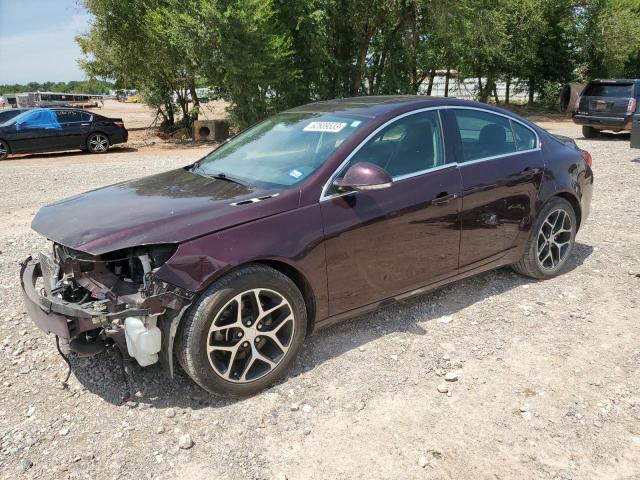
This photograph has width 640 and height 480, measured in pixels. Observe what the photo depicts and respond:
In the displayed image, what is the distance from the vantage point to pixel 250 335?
124 inches

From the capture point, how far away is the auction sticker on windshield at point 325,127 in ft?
12.4

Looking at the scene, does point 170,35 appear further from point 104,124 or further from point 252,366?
point 252,366

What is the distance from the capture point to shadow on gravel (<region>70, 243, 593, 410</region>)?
324 cm

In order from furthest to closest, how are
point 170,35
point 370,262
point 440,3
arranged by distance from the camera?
1. point 440,3
2. point 170,35
3. point 370,262

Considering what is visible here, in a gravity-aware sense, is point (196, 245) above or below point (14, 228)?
above

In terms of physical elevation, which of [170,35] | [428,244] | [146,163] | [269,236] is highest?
[170,35]

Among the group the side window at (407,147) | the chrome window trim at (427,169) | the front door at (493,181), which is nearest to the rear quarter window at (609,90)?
the chrome window trim at (427,169)

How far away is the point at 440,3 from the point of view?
1698cm

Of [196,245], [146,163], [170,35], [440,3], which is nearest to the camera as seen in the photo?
[196,245]

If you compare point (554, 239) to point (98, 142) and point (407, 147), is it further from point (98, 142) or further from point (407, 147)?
point (98, 142)

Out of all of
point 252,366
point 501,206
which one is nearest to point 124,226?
point 252,366

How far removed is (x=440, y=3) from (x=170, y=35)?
332 inches

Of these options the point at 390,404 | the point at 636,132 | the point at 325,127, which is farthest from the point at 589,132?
the point at 390,404

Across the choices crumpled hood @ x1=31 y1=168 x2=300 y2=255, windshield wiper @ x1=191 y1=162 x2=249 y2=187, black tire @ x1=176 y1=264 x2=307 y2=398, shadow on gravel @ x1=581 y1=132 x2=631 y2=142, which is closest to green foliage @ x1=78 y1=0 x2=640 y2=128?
shadow on gravel @ x1=581 y1=132 x2=631 y2=142
